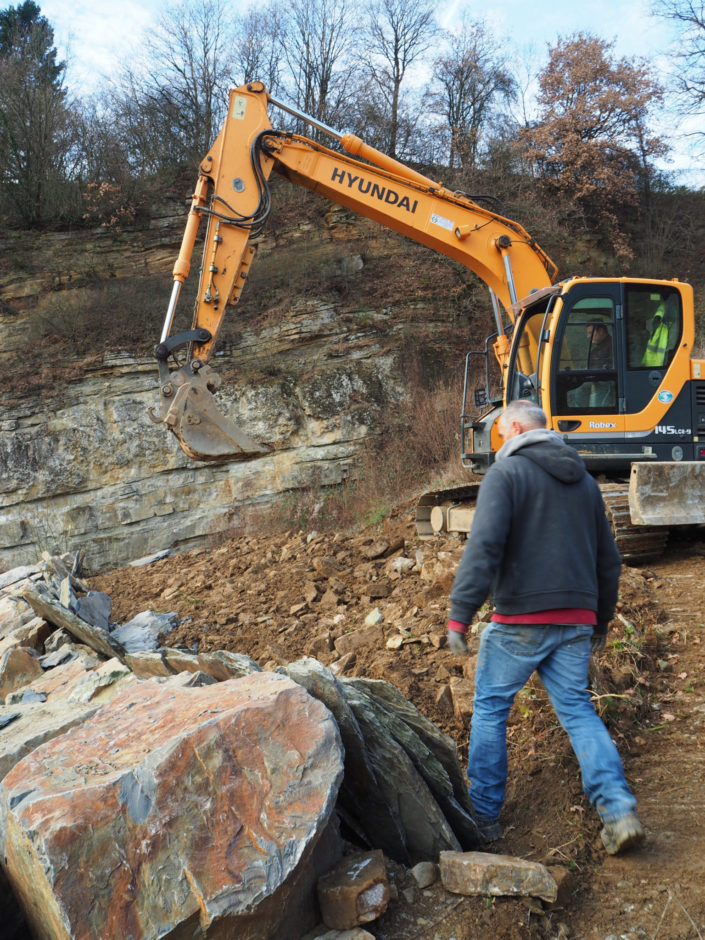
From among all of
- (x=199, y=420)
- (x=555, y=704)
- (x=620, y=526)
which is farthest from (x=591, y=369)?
(x=555, y=704)

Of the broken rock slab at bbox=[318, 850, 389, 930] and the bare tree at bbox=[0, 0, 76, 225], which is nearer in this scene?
the broken rock slab at bbox=[318, 850, 389, 930]

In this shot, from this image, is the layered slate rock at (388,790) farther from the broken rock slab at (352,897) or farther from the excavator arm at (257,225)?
the excavator arm at (257,225)

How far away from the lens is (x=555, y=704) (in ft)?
9.66

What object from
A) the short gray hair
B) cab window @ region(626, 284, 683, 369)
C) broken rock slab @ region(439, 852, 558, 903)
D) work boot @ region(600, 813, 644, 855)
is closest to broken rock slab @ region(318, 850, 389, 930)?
broken rock slab @ region(439, 852, 558, 903)

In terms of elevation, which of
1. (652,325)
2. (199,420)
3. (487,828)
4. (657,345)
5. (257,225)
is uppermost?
(257,225)

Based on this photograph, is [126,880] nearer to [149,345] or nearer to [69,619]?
[69,619]

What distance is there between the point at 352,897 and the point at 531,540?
4.74ft

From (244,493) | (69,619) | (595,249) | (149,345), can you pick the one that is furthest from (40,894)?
(595,249)

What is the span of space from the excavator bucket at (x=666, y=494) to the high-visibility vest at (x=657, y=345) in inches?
41.7

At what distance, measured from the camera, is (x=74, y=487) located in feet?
42.5

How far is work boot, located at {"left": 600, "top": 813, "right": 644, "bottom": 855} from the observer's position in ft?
8.84

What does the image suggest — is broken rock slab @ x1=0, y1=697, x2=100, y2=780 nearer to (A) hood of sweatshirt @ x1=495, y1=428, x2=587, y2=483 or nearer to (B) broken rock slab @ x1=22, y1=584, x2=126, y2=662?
(B) broken rock slab @ x1=22, y1=584, x2=126, y2=662

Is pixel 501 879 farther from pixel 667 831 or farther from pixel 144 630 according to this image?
pixel 144 630

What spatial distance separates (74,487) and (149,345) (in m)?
3.22
